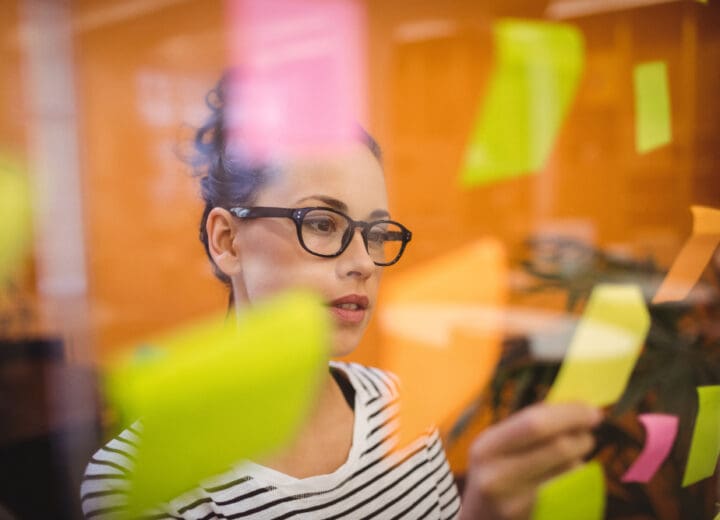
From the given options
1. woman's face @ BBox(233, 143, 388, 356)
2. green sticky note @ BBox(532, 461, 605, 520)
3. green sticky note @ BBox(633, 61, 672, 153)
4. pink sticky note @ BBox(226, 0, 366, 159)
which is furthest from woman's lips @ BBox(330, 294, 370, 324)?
green sticky note @ BBox(633, 61, 672, 153)

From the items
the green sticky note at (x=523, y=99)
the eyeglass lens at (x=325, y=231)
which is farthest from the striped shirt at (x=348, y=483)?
the green sticky note at (x=523, y=99)

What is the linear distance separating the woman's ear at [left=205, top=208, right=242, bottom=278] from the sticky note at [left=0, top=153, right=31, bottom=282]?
0.18 meters

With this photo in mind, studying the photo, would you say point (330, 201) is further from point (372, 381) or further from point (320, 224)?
point (372, 381)

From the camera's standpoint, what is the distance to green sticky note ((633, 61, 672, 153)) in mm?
623

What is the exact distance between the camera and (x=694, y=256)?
0.67m

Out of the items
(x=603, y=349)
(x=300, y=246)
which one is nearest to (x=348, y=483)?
(x=300, y=246)

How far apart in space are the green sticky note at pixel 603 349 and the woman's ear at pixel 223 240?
0.32 m

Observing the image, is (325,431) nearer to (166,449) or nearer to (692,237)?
(166,449)

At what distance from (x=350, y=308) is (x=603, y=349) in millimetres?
294

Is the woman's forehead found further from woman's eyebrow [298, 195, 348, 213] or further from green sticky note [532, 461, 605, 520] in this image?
green sticky note [532, 461, 605, 520]

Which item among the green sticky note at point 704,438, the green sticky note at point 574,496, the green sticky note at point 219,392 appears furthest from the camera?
the green sticky note at point 704,438

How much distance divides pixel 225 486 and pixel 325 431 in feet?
0.29

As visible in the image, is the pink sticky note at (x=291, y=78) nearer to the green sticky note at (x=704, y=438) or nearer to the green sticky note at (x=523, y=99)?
the green sticky note at (x=523, y=99)

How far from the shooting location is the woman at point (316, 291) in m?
0.46
